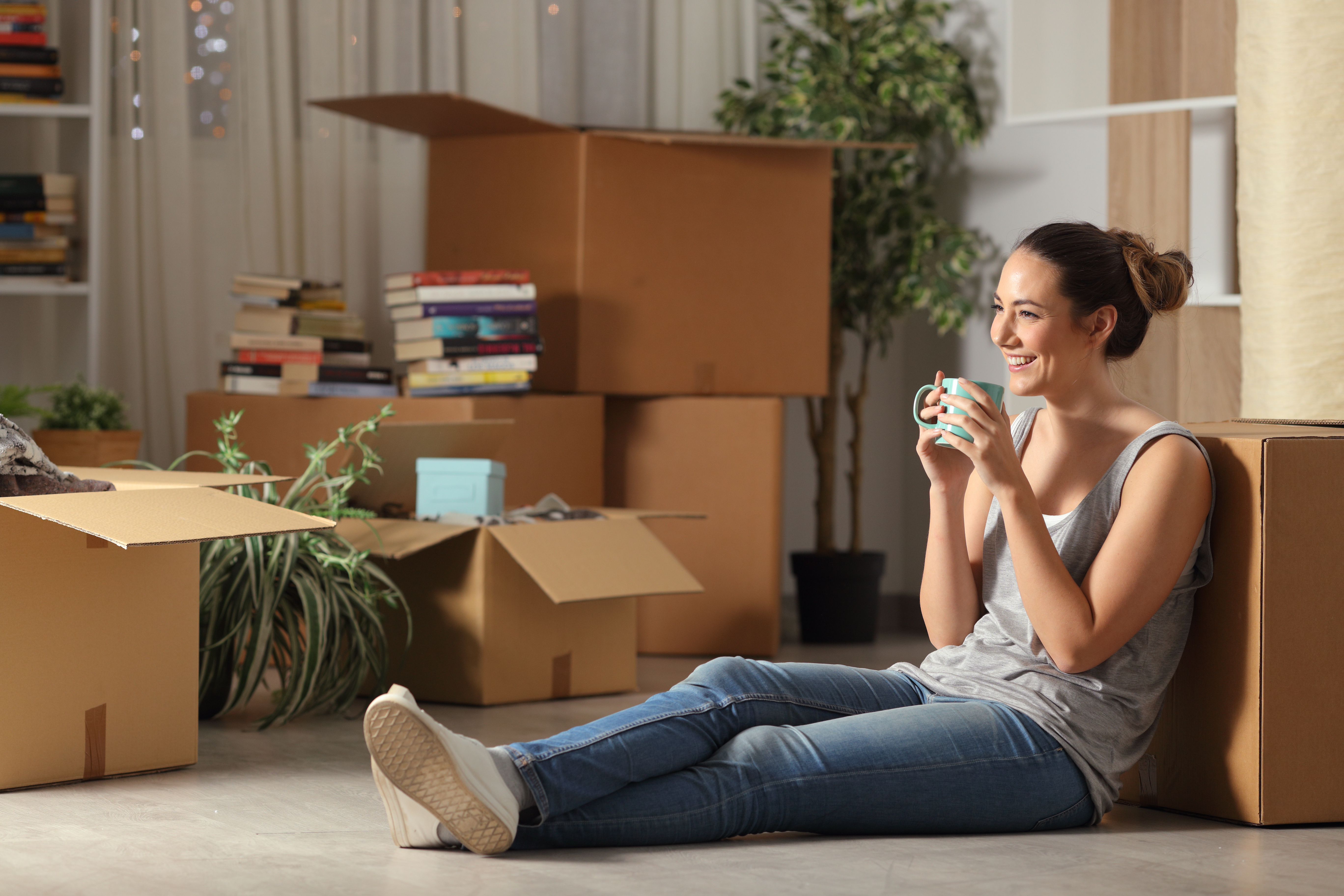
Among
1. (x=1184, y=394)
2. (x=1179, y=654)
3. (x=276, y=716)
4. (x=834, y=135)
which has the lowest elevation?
(x=276, y=716)

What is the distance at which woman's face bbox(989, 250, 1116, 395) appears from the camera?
1676 mm

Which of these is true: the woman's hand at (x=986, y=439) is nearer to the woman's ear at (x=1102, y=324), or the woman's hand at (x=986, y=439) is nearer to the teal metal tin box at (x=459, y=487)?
the woman's ear at (x=1102, y=324)

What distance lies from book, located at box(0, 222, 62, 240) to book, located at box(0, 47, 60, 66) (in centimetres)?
34

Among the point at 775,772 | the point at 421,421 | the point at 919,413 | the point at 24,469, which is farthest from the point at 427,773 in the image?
the point at 421,421

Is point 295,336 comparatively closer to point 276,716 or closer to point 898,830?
point 276,716

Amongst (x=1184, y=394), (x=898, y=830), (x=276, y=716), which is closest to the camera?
(x=898, y=830)

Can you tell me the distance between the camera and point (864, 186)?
3705 mm

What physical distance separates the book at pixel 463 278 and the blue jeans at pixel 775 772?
167cm

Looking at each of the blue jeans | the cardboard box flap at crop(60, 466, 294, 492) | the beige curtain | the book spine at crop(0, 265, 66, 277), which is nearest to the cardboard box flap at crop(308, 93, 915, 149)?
the beige curtain

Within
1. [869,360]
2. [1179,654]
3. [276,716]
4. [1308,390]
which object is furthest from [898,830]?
[869,360]

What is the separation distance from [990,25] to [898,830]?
8.48 feet

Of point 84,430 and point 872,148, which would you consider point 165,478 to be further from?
point 872,148

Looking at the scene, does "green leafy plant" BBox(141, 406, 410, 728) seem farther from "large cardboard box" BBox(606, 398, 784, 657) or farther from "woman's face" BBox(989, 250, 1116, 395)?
"woman's face" BBox(989, 250, 1116, 395)

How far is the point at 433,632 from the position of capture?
263cm
